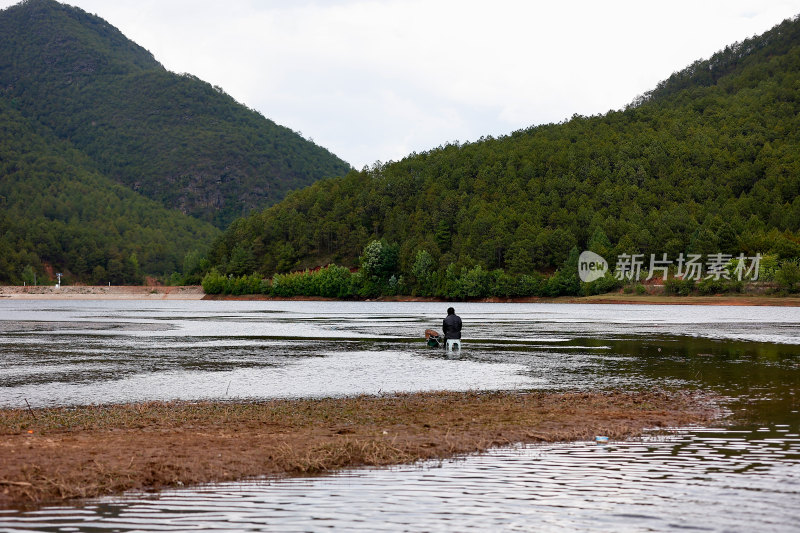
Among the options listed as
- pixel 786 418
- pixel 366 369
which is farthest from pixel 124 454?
pixel 366 369

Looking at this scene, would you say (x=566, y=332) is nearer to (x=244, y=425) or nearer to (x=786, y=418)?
(x=786, y=418)

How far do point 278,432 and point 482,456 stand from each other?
469cm

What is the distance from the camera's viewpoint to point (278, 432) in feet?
55.9

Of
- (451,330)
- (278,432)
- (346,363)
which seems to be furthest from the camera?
(451,330)

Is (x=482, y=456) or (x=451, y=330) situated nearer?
(x=482, y=456)

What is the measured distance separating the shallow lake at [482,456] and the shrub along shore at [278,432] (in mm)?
802

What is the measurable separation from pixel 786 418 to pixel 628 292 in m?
145

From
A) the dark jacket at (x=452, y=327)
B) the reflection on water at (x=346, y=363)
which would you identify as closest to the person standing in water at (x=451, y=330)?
the dark jacket at (x=452, y=327)

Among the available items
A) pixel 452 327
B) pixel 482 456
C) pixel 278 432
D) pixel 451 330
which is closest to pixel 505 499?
pixel 482 456

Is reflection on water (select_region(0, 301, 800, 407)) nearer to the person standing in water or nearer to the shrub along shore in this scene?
the person standing in water

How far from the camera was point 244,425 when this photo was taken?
1797cm

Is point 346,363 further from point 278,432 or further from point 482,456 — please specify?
point 482,456

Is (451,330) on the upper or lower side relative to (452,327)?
lower

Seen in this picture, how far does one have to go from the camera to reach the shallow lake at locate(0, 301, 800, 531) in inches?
434
